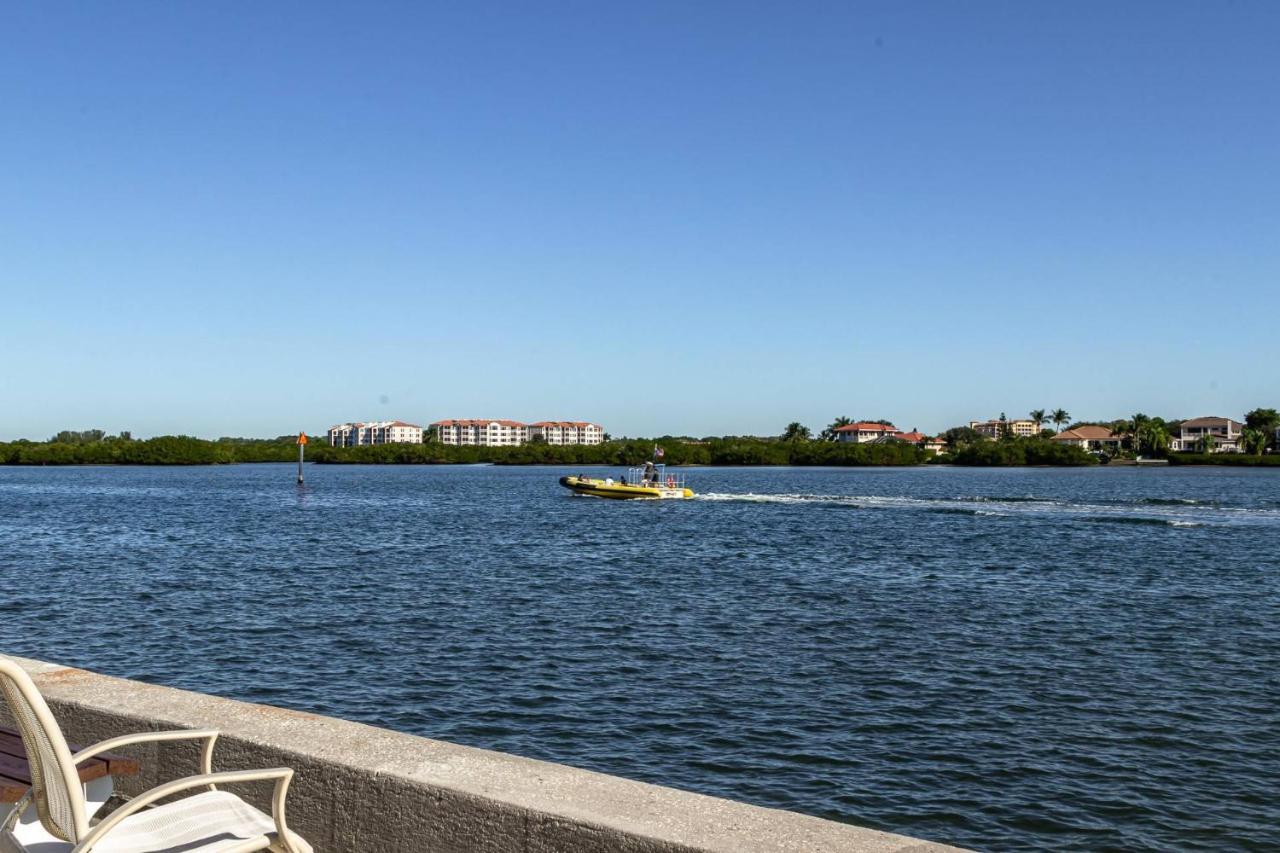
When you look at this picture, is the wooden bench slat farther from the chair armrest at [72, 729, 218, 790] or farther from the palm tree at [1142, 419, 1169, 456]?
the palm tree at [1142, 419, 1169, 456]

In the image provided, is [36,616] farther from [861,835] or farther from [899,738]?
[861,835]

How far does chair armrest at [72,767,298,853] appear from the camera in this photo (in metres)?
3.44

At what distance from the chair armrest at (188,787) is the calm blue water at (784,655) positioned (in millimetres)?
7451

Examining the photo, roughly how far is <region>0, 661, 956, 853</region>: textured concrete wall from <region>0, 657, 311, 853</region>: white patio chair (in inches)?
20.3

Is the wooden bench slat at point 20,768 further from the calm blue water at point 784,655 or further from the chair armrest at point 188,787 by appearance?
the calm blue water at point 784,655

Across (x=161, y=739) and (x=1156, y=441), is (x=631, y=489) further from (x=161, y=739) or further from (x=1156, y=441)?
(x=1156, y=441)

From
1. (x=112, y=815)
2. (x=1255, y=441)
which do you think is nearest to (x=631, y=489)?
(x=112, y=815)

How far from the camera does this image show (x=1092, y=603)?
25141 mm

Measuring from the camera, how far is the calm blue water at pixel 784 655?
11.3m

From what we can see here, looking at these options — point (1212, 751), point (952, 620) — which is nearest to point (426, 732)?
point (1212, 751)

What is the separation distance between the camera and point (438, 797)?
4.16 metres

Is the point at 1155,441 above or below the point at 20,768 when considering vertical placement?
above

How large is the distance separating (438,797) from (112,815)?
1.17 m

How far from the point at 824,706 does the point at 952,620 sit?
28.4ft
